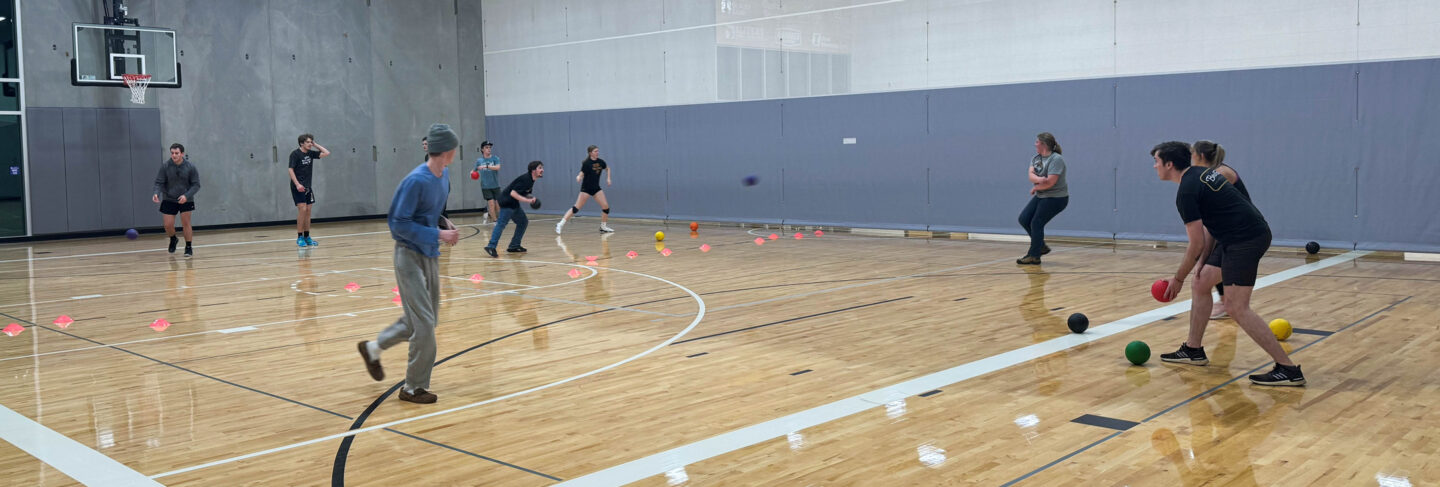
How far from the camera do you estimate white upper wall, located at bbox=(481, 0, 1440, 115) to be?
1470 cm

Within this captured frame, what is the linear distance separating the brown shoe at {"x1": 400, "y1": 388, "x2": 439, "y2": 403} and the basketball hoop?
57.1 feet

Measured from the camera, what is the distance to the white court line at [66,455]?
4.94 m

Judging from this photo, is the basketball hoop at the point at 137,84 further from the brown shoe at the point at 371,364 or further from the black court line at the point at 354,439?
the brown shoe at the point at 371,364

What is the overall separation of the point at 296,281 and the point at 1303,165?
13712 mm

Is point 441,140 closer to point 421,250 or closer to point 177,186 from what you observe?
point 421,250

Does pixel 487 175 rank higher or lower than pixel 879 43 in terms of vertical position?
lower

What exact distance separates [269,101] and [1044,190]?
17.7 meters

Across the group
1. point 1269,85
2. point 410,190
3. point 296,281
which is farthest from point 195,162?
point 1269,85

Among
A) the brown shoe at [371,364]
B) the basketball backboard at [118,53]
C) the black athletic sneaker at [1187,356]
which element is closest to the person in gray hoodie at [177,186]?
the basketball backboard at [118,53]

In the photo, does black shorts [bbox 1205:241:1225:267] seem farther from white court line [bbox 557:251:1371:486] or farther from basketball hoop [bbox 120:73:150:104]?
basketball hoop [bbox 120:73:150:104]

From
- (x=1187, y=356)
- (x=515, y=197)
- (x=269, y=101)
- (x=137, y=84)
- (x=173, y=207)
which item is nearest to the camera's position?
(x=1187, y=356)

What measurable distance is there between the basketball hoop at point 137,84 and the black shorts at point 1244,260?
20.5 meters

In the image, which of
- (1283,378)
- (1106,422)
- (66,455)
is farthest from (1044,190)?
(66,455)

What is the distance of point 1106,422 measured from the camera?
567cm
